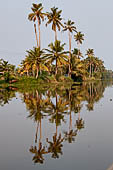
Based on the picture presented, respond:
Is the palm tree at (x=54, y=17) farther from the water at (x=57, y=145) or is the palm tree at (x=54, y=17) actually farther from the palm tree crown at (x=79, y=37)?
the water at (x=57, y=145)

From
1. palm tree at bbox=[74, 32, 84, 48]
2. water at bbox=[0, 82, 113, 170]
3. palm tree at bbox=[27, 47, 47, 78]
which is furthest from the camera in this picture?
palm tree at bbox=[74, 32, 84, 48]

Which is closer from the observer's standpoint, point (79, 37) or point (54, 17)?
point (54, 17)

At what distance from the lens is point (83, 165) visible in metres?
5.16

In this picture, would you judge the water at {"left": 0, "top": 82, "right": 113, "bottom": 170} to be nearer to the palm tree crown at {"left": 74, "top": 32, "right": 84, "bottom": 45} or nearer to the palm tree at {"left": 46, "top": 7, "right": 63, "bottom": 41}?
the palm tree at {"left": 46, "top": 7, "right": 63, "bottom": 41}

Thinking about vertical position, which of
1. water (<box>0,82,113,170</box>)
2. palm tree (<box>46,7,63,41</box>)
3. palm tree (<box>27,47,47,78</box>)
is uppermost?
palm tree (<box>46,7,63,41</box>)

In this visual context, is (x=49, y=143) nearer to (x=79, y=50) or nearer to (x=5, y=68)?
(x=5, y=68)

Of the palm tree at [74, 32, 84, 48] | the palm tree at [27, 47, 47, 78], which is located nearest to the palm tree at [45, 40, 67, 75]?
the palm tree at [27, 47, 47, 78]

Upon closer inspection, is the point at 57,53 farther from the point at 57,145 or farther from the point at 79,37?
the point at 57,145

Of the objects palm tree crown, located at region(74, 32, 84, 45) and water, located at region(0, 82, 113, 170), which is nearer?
water, located at region(0, 82, 113, 170)

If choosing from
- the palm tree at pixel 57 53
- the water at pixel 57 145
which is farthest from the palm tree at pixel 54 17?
the water at pixel 57 145

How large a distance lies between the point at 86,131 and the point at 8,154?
380 cm

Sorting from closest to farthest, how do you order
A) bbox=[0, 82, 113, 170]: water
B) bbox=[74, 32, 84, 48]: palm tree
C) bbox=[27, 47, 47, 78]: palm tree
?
bbox=[0, 82, 113, 170]: water < bbox=[27, 47, 47, 78]: palm tree < bbox=[74, 32, 84, 48]: palm tree

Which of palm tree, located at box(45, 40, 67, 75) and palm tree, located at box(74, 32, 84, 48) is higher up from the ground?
palm tree, located at box(74, 32, 84, 48)

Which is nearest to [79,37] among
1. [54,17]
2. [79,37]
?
[79,37]
